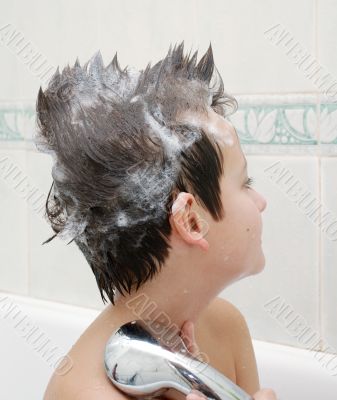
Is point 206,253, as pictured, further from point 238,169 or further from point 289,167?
point 289,167

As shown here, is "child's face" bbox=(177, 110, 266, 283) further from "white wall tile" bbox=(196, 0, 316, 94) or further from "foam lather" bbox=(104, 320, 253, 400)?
"white wall tile" bbox=(196, 0, 316, 94)

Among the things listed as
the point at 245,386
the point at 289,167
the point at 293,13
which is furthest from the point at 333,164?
the point at 245,386

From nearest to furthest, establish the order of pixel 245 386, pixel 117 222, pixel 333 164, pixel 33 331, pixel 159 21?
1. pixel 117 222
2. pixel 245 386
3. pixel 333 164
4. pixel 159 21
5. pixel 33 331

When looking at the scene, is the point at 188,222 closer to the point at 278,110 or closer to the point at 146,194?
the point at 146,194

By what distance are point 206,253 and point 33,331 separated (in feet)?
2.57

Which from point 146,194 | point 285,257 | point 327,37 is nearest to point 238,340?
point 285,257

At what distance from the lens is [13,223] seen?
1.71 m

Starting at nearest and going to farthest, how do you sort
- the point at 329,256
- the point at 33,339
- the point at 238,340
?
the point at 238,340, the point at 329,256, the point at 33,339

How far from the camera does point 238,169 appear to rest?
2.94 feet

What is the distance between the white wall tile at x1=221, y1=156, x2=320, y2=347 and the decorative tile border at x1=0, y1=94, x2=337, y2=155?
24 mm

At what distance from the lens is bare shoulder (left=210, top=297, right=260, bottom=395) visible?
1075 mm

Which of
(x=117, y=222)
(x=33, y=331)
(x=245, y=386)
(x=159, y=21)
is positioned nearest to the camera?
(x=117, y=222)

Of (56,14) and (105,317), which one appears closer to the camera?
(105,317)

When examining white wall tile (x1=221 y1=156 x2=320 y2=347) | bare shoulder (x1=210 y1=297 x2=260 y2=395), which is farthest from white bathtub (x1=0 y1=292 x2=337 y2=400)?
bare shoulder (x1=210 y1=297 x2=260 y2=395)
